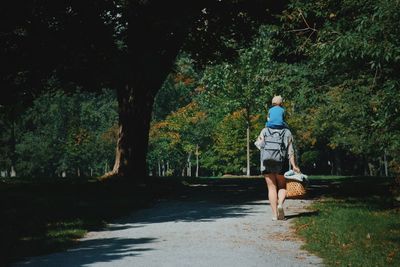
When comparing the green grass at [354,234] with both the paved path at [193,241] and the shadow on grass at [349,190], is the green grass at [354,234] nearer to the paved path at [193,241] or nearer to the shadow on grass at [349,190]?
the paved path at [193,241]

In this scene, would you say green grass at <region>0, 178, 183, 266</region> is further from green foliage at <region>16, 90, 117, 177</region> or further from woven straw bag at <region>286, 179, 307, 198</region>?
green foliage at <region>16, 90, 117, 177</region>

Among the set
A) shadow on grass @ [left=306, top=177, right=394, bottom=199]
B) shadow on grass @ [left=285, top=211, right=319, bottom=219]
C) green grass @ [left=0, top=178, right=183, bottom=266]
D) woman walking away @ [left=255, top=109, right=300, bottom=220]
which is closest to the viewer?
green grass @ [left=0, top=178, right=183, bottom=266]

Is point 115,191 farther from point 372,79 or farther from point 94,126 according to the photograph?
point 94,126

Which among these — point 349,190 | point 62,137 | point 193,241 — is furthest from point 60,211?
point 62,137

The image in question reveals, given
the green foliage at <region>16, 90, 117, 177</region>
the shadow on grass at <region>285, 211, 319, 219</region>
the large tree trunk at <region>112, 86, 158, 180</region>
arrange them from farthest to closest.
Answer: the green foliage at <region>16, 90, 117, 177</region> < the large tree trunk at <region>112, 86, 158, 180</region> < the shadow on grass at <region>285, 211, 319, 219</region>

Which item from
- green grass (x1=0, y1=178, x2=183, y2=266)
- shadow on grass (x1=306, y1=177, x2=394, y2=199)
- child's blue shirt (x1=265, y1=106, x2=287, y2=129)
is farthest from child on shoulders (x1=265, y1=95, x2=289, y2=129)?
shadow on grass (x1=306, y1=177, x2=394, y2=199)

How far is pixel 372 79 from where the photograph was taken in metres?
11.1

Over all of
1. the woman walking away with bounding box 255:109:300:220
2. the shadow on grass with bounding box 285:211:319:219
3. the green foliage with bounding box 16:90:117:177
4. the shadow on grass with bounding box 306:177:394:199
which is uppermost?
the green foliage with bounding box 16:90:117:177

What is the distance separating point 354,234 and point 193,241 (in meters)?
Answer: 2.34

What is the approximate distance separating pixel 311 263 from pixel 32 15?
36.7ft

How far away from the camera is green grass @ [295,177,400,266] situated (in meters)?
6.02

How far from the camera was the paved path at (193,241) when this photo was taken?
6168 mm

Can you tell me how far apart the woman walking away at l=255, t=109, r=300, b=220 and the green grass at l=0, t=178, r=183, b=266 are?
3146 mm

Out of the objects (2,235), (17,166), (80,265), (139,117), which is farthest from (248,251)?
(17,166)
